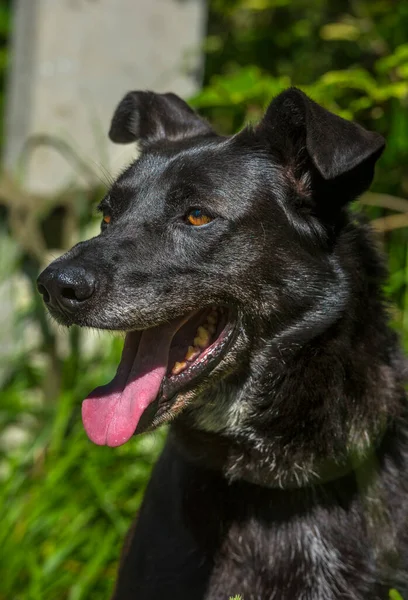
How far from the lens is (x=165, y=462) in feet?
9.32

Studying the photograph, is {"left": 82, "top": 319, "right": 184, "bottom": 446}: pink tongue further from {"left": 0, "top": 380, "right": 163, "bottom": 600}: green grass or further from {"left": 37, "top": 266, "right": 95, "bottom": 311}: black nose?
{"left": 0, "top": 380, "right": 163, "bottom": 600}: green grass

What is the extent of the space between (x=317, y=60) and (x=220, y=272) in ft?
10.1

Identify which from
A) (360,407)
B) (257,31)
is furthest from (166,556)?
(257,31)

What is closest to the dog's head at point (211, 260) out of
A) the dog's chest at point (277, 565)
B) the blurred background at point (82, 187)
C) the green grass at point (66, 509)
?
the dog's chest at point (277, 565)

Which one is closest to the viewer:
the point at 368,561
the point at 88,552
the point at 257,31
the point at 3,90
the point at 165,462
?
the point at 368,561

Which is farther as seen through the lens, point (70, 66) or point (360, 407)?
point (70, 66)

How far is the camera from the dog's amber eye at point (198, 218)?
8.70 feet

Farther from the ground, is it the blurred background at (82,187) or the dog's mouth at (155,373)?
the dog's mouth at (155,373)

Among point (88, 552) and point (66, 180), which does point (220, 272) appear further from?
point (66, 180)

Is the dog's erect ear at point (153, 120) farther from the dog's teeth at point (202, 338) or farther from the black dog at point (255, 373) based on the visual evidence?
the dog's teeth at point (202, 338)

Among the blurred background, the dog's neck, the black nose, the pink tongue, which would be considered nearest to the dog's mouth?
the pink tongue

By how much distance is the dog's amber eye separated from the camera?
2.65m

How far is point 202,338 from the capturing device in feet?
8.84

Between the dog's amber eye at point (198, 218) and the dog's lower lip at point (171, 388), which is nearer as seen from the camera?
the dog's lower lip at point (171, 388)
